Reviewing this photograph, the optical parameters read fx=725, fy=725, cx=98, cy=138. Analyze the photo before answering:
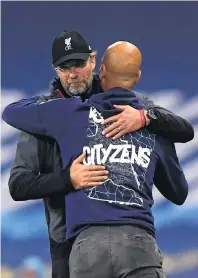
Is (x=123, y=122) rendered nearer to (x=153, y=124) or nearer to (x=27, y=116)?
(x=153, y=124)

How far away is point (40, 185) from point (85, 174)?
0.44ft

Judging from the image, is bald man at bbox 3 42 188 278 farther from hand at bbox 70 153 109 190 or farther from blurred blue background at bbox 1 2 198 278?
blurred blue background at bbox 1 2 198 278

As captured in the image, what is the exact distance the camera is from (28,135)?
195 cm

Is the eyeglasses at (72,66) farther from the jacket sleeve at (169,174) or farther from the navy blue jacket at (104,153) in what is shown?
the jacket sleeve at (169,174)

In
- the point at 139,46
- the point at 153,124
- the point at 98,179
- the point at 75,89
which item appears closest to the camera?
the point at 98,179

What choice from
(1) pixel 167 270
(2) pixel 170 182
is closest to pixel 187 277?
(1) pixel 167 270

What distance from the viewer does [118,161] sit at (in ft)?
5.89

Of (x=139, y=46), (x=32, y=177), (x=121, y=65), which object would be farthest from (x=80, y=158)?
(x=139, y=46)

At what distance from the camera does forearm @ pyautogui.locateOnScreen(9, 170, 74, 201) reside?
182 centimetres

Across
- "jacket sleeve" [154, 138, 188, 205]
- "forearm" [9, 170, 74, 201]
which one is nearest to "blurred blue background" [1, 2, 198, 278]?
"jacket sleeve" [154, 138, 188, 205]

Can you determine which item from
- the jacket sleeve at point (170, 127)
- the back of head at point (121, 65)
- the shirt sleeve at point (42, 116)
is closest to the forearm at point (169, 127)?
the jacket sleeve at point (170, 127)

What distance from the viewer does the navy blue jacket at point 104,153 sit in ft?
5.76

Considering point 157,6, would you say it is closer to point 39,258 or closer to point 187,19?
point 187,19

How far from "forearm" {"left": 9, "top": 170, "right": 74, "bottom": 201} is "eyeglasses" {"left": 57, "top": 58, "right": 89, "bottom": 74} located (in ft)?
0.99
